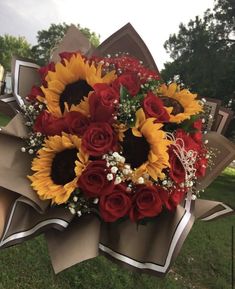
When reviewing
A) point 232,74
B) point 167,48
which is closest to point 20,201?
point 232,74

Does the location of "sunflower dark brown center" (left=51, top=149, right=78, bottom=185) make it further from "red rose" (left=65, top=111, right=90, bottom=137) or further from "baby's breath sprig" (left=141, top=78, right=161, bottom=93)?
"baby's breath sprig" (left=141, top=78, right=161, bottom=93)

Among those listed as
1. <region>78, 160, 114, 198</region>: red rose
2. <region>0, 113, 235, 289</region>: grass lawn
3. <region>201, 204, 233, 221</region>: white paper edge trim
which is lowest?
<region>0, 113, 235, 289</region>: grass lawn

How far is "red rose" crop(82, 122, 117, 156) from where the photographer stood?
1.74 m

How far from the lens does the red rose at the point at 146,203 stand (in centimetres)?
174

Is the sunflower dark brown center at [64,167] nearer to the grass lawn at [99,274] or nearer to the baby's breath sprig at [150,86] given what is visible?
the baby's breath sprig at [150,86]

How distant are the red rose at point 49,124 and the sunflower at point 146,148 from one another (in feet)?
0.83

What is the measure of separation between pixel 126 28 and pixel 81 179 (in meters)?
0.87

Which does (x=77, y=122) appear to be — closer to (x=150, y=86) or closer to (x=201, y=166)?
(x=150, y=86)

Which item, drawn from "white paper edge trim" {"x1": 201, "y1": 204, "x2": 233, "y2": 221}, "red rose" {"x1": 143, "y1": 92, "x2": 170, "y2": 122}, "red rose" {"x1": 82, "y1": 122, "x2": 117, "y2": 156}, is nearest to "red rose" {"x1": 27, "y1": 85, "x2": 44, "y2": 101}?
"red rose" {"x1": 82, "y1": 122, "x2": 117, "y2": 156}

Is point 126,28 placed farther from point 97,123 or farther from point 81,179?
point 81,179

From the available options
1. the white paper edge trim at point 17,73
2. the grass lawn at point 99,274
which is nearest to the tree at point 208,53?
the grass lawn at point 99,274

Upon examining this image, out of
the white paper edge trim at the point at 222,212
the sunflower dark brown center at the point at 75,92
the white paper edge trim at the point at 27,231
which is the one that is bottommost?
the white paper edge trim at the point at 27,231

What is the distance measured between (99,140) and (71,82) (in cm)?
36

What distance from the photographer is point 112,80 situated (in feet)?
6.40
